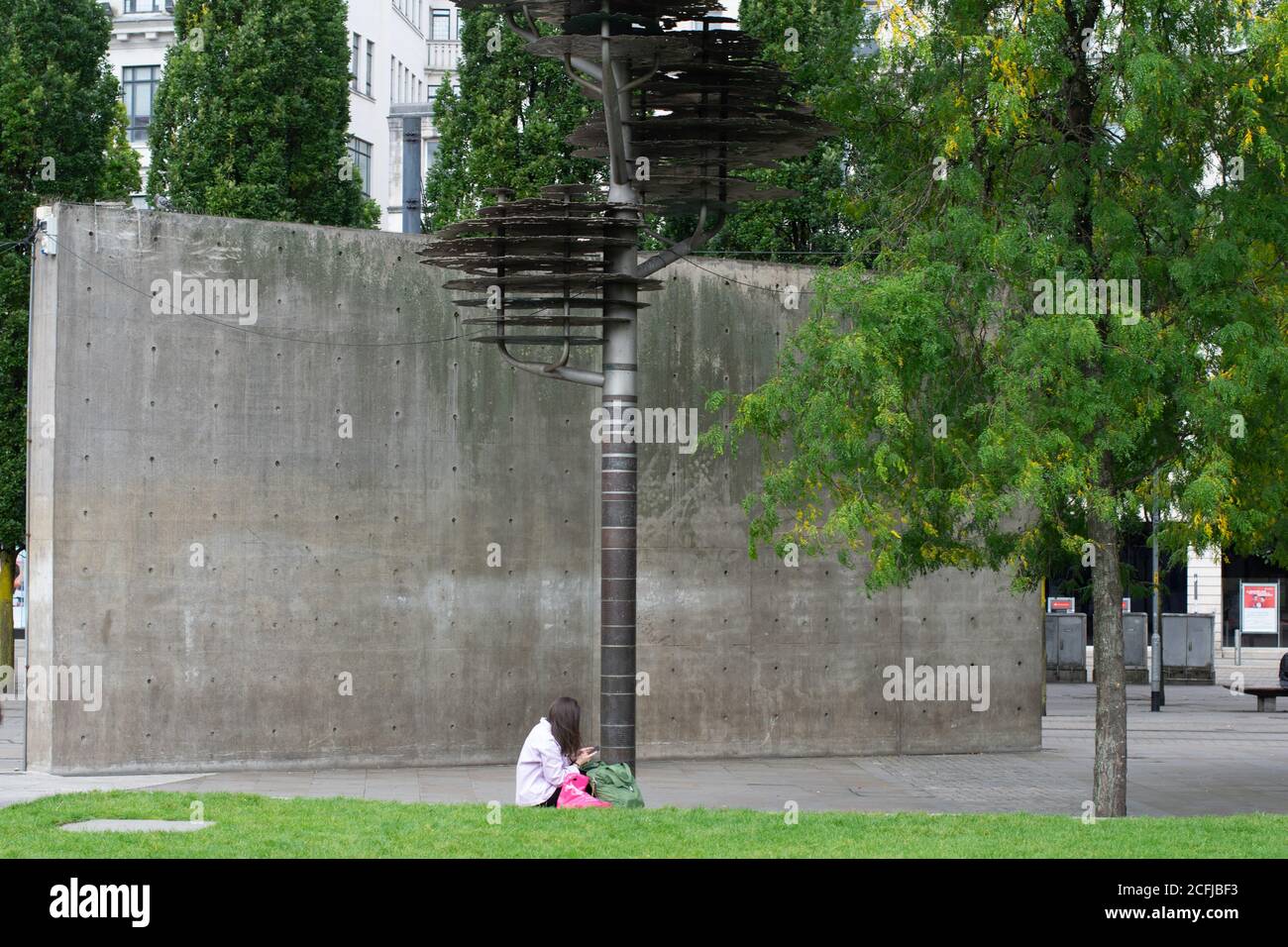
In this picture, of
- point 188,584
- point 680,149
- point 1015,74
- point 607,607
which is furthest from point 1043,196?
point 188,584

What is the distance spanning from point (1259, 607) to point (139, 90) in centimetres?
3984

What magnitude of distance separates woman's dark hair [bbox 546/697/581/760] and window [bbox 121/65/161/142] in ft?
156

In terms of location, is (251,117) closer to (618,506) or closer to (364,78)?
(618,506)

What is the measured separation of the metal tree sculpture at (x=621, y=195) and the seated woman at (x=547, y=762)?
2932 mm

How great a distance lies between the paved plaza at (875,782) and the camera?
1633 cm

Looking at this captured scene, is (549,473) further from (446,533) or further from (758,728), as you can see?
(758,728)

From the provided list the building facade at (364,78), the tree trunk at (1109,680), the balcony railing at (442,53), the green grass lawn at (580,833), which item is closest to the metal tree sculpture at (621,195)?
the green grass lawn at (580,833)

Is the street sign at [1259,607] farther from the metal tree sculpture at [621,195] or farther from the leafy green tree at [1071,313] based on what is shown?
the metal tree sculpture at [621,195]

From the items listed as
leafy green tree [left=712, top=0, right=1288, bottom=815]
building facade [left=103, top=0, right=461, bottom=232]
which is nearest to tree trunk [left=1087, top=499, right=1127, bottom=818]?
leafy green tree [left=712, top=0, right=1288, bottom=815]

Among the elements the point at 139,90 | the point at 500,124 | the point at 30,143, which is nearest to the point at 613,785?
the point at 500,124

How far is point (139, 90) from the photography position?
55.7 meters

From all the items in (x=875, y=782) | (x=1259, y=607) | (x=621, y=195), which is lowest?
(x=875, y=782)

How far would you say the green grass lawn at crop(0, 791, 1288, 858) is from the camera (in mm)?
9516

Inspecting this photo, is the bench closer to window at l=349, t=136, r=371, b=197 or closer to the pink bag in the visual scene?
the pink bag
